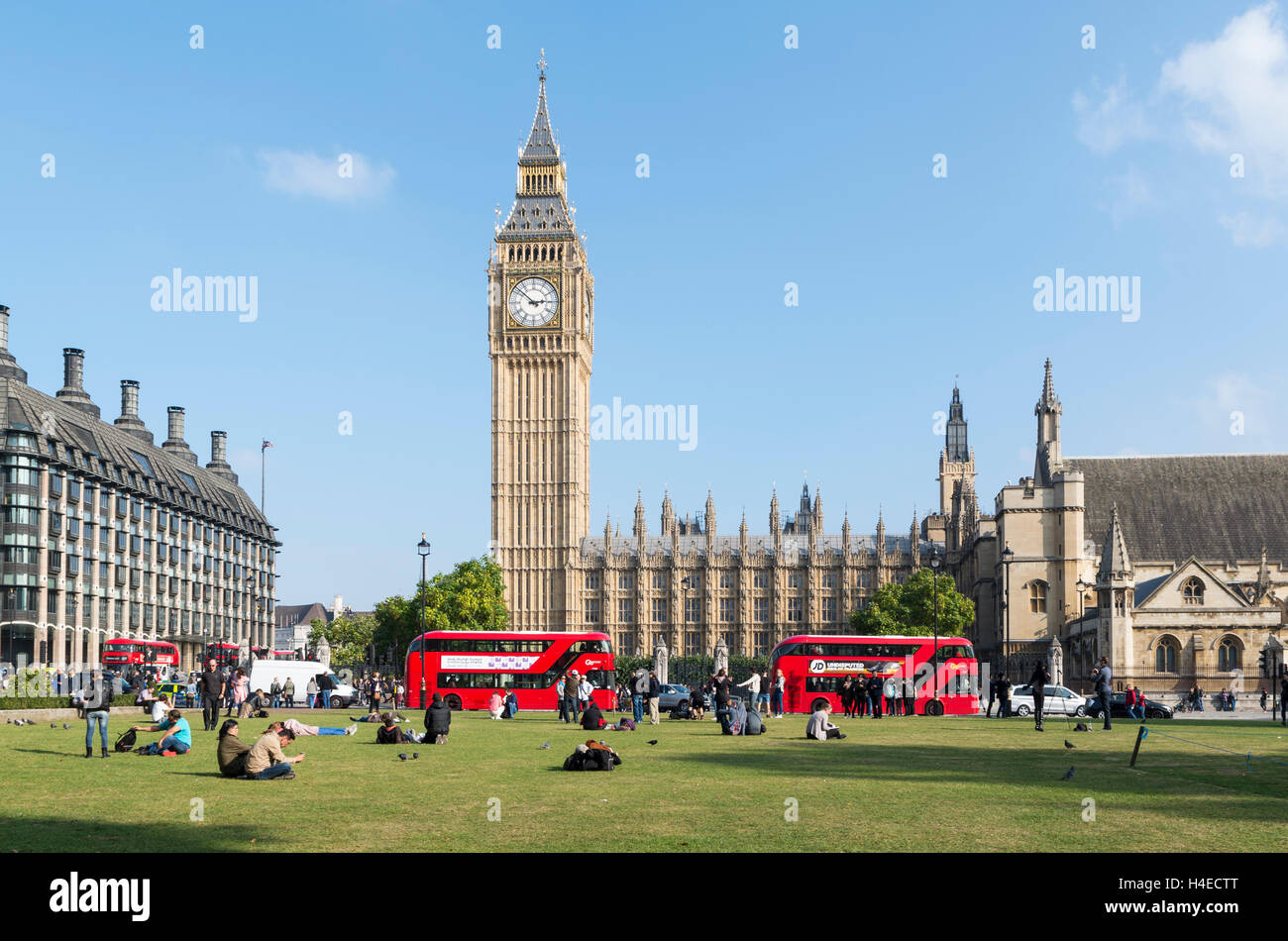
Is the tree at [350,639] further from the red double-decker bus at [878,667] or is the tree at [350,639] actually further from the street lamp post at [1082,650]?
the red double-decker bus at [878,667]

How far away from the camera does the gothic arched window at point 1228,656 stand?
70688 millimetres

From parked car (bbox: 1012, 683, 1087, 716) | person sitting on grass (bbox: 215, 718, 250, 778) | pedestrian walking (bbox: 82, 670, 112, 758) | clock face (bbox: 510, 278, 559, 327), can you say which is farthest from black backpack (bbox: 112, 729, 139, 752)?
clock face (bbox: 510, 278, 559, 327)

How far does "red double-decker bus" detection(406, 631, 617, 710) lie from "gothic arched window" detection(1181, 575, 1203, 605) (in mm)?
36180

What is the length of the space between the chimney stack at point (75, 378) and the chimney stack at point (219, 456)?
3223cm

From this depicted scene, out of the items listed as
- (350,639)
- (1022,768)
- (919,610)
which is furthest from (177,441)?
(1022,768)

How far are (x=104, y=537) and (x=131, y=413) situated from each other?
31.4 meters

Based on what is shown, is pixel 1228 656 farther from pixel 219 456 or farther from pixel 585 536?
pixel 219 456

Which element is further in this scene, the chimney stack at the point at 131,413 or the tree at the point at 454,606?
the chimney stack at the point at 131,413

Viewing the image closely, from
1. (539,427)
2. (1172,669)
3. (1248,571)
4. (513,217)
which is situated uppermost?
(513,217)

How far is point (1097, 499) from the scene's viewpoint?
9038 cm

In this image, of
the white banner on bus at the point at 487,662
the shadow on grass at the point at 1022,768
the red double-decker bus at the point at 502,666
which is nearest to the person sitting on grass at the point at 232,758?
the shadow on grass at the point at 1022,768
